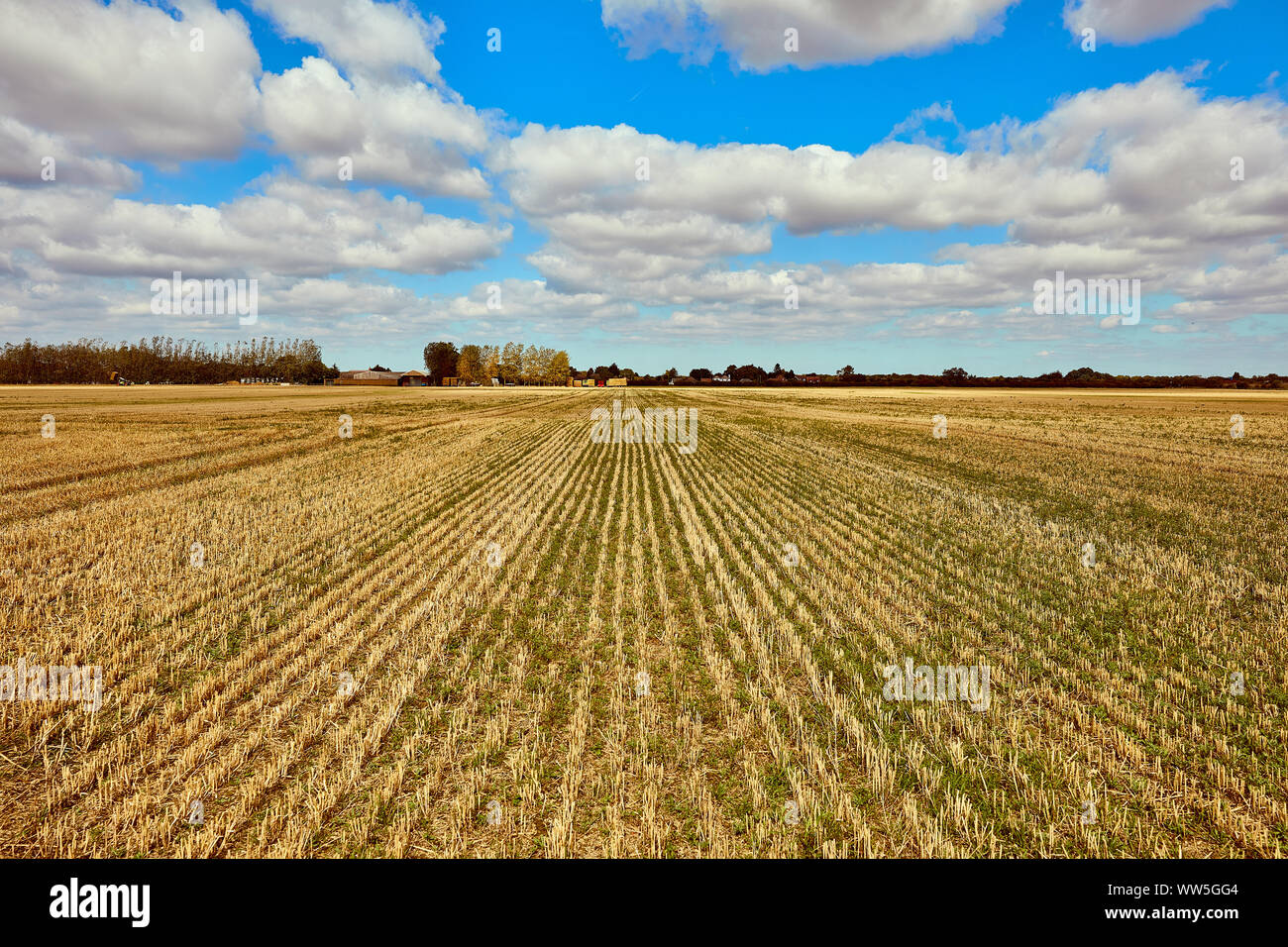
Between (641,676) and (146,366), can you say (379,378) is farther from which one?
(641,676)

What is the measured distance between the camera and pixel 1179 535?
1249 centimetres

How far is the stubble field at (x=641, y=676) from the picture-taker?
4258mm

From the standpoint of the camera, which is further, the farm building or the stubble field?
the farm building

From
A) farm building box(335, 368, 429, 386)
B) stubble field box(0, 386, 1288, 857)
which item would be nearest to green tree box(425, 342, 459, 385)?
farm building box(335, 368, 429, 386)

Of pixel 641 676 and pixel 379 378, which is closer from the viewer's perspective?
pixel 641 676

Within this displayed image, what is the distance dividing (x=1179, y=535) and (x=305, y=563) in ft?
59.6

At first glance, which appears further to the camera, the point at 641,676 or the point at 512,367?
the point at 512,367

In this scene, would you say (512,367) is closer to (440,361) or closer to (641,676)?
(440,361)

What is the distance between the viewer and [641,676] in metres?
6.68

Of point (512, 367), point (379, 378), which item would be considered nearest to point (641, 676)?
point (512, 367)

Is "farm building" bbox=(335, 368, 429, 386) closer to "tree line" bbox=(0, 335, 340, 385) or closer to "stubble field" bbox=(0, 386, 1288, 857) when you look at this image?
"tree line" bbox=(0, 335, 340, 385)

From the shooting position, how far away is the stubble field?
426 centimetres

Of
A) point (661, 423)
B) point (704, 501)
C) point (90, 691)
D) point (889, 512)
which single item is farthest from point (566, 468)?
point (661, 423)

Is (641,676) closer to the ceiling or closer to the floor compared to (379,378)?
closer to the floor
